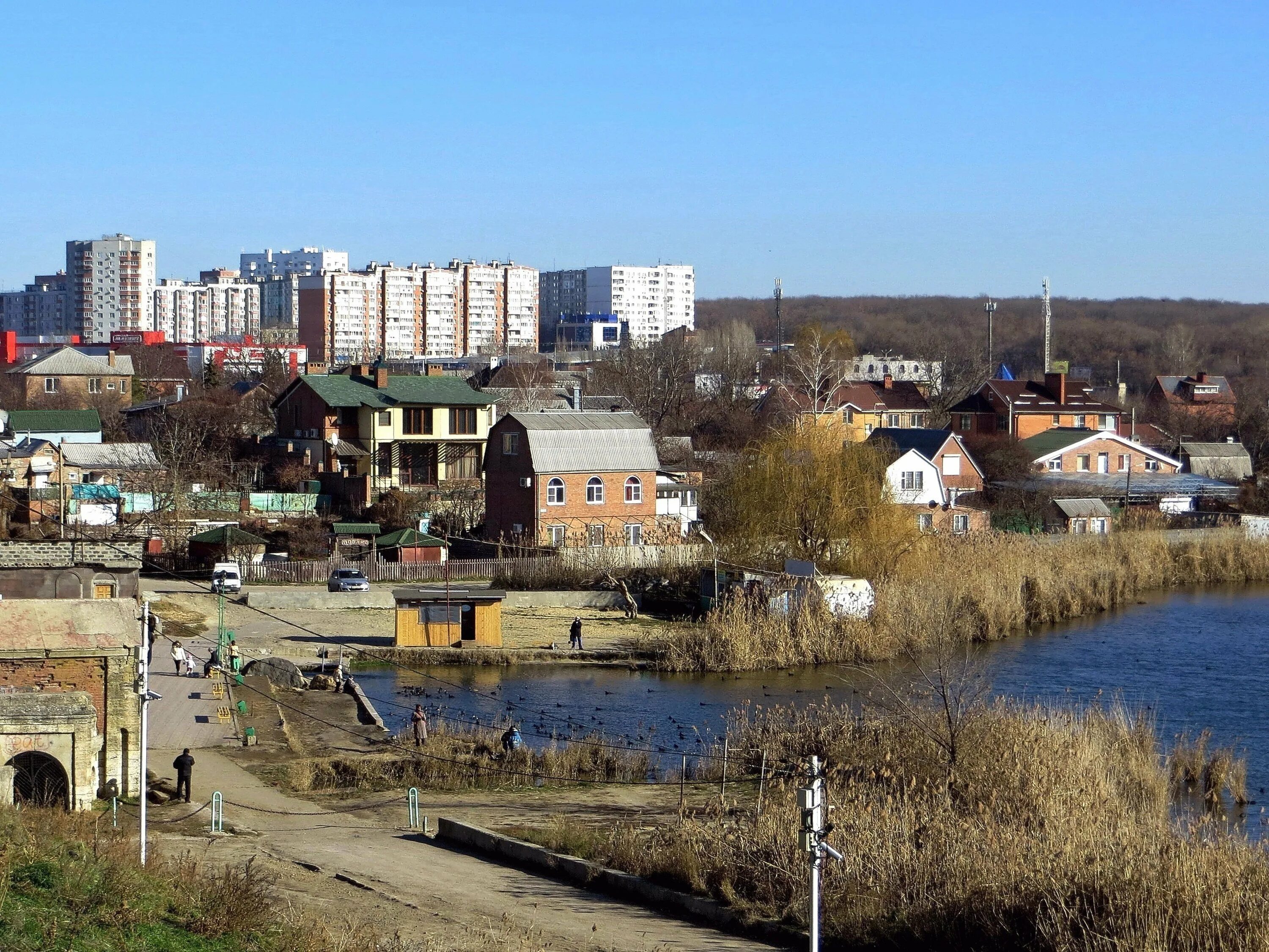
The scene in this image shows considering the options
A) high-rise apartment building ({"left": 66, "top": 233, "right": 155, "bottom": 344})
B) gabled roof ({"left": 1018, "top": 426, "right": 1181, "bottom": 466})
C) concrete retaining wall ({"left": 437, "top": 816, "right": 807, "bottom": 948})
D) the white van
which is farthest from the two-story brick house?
high-rise apartment building ({"left": 66, "top": 233, "right": 155, "bottom": 344})

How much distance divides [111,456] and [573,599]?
2324 cm

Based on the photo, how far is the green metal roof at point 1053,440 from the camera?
62688 mm

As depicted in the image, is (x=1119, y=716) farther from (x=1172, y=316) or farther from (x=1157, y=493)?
(x=1172, y=316)

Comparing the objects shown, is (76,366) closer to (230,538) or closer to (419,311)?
(230,538)

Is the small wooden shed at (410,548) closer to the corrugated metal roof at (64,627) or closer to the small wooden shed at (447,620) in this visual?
the small wooden shed at (447,620)

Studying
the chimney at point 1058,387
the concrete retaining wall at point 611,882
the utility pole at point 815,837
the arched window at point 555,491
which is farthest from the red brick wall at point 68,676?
the chimney at point 1058,387

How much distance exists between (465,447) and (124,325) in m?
120

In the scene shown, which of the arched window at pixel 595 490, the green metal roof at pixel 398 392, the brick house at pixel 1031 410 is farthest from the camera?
the brick house at pixel 1031 410

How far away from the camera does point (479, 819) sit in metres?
19.9

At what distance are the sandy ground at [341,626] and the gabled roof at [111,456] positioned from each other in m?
15.2

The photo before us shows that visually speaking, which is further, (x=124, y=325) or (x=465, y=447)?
(x=124, y=325)

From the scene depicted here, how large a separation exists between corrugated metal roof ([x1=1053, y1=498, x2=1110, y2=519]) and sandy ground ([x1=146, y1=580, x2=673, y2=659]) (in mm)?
20760

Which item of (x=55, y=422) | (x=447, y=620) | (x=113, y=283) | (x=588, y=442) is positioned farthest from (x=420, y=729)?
(x=113, y=283)

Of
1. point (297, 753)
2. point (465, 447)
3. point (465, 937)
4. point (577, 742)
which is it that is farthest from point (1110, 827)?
point (465, 447)
